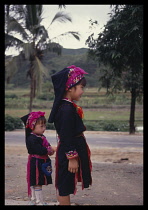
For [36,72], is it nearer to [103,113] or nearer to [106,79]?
[106,79]

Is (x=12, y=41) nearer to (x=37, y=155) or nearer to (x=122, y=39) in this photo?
(x=122, y=39)

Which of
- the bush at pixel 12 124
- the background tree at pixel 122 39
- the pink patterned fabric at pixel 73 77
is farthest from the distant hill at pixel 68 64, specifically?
the pink patterned fabric at pixel 73 77

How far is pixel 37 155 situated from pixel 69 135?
41.4 inches

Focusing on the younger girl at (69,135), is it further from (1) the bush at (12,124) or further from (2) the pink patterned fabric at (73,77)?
(1) the bush at (12,124)

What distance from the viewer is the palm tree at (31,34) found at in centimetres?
2066

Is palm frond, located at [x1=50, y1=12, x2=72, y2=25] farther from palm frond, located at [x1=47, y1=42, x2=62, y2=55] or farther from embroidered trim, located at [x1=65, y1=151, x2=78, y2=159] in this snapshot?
embroidered trim, located at [x1=65, y1=151, x2=78, y2=159]

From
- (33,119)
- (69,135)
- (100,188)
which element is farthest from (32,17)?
(69,135)

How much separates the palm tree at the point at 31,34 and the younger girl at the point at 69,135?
1663cm

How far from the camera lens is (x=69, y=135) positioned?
3354 millimetres

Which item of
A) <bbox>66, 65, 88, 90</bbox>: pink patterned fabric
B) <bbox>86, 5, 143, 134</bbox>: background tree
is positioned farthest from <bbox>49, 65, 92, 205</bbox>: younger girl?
<bbox>86, 5, 143, 134</bbox>: background tree

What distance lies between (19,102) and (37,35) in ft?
51.8

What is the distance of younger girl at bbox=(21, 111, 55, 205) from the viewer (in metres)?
4.22

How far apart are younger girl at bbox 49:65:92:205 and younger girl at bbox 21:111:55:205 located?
2.32 feet

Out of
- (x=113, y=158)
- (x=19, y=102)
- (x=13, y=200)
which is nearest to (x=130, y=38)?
(x=13, y=200)
